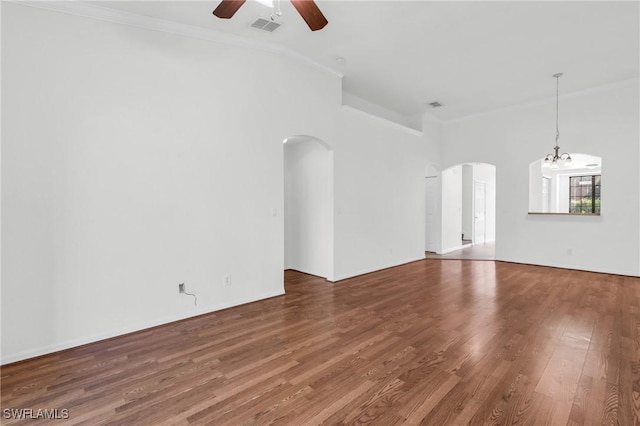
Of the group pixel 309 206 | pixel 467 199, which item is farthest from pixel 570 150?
pixel 309 206

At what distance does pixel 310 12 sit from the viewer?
232cm

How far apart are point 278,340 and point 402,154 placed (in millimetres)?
4873

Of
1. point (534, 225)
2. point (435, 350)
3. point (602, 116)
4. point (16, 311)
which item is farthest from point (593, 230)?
point (16, 311)

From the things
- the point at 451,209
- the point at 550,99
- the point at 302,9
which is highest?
the point at 550,99

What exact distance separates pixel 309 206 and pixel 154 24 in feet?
11.2

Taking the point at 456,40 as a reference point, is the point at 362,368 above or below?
below

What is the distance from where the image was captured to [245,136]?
3953 millimetres

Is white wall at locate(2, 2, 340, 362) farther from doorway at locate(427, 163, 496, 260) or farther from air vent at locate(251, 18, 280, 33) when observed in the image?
doorway at locate(427, 163, 496, 260)

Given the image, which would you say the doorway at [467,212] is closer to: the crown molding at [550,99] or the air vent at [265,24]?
the crown molding at [550,99]

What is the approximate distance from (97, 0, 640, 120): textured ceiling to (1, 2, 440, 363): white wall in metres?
0.44

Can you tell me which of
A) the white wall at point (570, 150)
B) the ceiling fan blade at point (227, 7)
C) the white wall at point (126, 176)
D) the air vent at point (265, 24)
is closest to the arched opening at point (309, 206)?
the white wall at point (126, 176)

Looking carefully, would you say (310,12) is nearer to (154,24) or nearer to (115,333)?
(154,24)

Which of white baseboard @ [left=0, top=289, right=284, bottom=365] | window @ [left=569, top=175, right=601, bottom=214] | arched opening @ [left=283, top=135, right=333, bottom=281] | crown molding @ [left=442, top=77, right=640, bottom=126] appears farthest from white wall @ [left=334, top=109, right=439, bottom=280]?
window @ [left=569, top=175, right=601, bottom=214]

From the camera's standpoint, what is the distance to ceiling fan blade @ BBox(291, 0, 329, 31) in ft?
7.25
